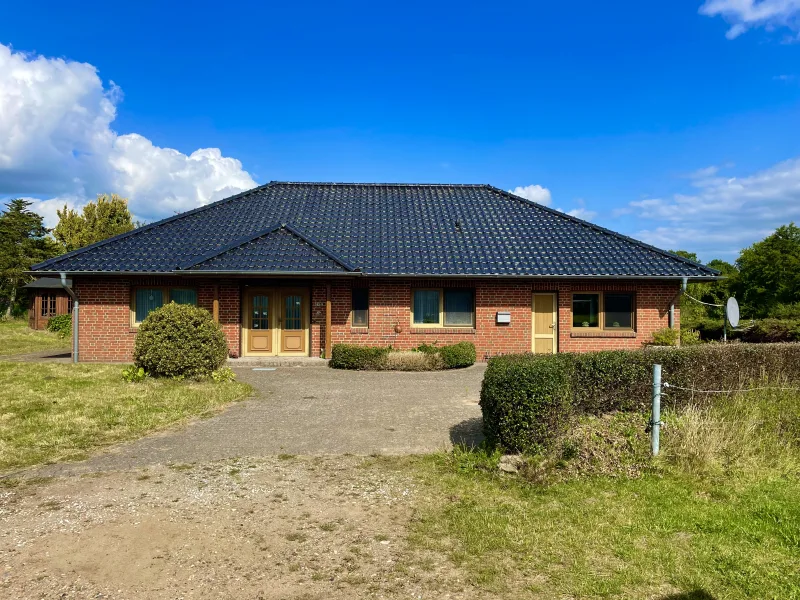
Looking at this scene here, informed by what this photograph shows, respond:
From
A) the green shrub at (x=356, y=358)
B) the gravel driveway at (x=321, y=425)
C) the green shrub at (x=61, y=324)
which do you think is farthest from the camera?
the green shrub at (x=61, y=324)

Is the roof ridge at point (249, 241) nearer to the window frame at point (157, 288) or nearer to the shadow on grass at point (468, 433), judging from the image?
the window frame at point (157, 288)

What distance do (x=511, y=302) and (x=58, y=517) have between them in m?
13.5

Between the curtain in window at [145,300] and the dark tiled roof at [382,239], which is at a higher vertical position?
the dark tiled roof at [382,239]

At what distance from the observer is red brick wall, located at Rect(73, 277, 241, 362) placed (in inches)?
621

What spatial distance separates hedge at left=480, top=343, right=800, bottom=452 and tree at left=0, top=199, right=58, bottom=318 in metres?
39.8

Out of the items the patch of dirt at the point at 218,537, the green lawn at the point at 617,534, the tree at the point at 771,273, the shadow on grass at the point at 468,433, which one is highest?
the tree at the point at 771,273

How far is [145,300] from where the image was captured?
16.1 metres

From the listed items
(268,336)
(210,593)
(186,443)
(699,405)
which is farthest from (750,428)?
(268,336)

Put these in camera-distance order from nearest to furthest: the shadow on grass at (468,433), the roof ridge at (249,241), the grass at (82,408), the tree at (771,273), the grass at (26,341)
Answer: the grass at (82,408)
the shadow on grass at (468,433)
the roof ridge at (249,241)
the grass at (26,341)
the tree at (771,273)

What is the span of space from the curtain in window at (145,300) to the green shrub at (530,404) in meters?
13.1

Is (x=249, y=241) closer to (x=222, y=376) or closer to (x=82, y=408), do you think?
(x=222, y=376)

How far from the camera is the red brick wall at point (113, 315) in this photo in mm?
15781

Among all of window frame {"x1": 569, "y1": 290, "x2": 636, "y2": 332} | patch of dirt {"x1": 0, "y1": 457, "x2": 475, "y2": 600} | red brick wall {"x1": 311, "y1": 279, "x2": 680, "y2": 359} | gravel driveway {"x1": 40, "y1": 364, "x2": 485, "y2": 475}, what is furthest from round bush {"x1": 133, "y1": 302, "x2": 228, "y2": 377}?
window frame {"x1": 569, "y1": 290, "x2": 636, "y2": 332}

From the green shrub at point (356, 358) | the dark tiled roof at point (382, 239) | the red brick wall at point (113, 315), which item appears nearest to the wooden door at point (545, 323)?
the dark tiled roof at point (382, 239)
